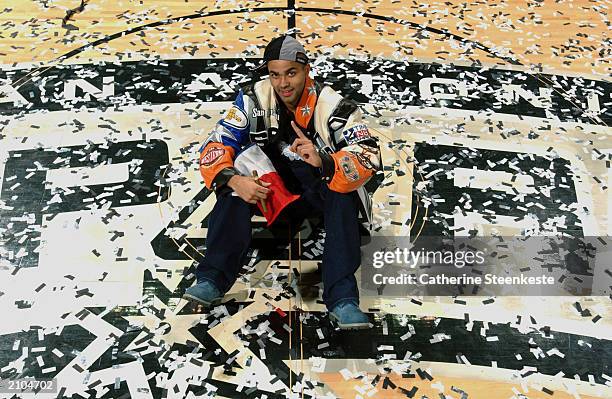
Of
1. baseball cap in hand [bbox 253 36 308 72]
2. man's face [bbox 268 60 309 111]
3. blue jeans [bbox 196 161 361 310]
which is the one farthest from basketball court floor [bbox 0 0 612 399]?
baseball cap in hand [bbox 253 36 308 72]

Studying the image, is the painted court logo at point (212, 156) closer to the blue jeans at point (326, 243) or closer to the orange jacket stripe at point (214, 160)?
the orange jacket stripe at point (214, 160)

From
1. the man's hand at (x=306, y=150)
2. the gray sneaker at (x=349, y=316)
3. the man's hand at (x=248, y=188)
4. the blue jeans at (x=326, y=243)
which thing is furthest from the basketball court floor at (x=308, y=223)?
the man's hand at (x=306, y=150)

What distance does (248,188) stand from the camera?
350 cm

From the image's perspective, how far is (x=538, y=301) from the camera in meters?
3.92

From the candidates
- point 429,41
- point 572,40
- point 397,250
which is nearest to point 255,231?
point 397,250

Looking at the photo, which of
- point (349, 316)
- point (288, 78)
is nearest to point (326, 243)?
point (349, 316)

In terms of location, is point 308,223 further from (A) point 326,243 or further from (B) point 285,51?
(B) point 285,51

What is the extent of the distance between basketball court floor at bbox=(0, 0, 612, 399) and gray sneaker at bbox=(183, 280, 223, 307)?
0.12m

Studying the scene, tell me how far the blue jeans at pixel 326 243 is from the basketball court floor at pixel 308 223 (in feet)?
0.72

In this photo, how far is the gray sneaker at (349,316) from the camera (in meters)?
3.58

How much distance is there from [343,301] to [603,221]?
1840mm

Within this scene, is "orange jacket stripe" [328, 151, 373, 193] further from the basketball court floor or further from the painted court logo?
the basketball court floor

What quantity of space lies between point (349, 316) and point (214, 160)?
3.37 ft

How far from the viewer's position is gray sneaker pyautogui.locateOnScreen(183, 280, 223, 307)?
11.9 feet
